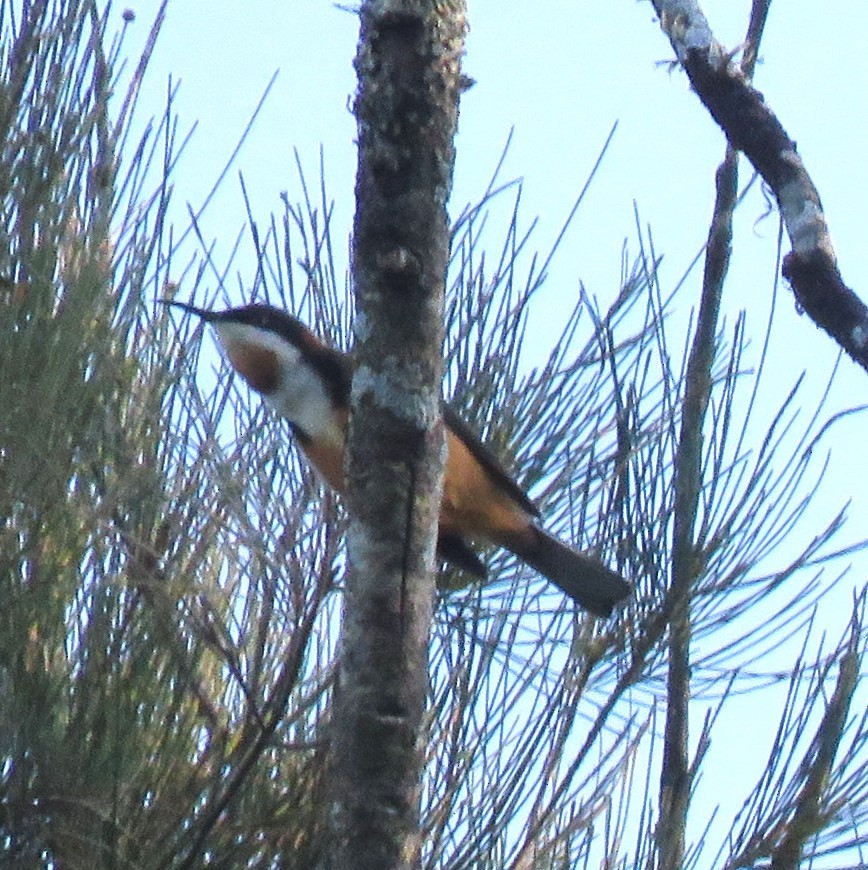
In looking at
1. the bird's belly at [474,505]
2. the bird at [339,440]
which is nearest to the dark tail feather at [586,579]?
the bird at [339,440]

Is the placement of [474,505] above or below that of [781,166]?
above

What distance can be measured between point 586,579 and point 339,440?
449 mm

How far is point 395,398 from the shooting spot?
1.58 m

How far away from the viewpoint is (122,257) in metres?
2.04

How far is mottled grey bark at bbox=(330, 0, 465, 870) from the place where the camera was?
150 cm

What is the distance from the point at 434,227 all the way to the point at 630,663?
0.93m

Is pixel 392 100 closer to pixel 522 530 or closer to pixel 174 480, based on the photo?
pixel 174 480

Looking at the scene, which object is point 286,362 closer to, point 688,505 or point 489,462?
point 489,462

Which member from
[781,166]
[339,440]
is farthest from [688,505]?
[781,166]

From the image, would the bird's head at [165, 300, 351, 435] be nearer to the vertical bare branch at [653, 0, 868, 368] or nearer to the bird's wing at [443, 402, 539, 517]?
the bird's wing at [443, 402, 539, 517]

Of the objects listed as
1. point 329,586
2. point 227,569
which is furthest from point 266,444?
point 329,586

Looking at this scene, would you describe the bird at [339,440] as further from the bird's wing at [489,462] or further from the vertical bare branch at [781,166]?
the vertical bare branch at [781,166]

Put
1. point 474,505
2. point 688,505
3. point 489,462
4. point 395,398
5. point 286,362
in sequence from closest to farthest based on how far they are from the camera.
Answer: point 395,398, point 688,505, point 489,462, point 286,362, point 474,505

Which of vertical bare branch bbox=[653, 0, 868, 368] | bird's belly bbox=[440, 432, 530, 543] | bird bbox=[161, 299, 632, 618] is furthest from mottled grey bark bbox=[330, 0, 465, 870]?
bird's belly bbox=[440, 432, 530, 543]
